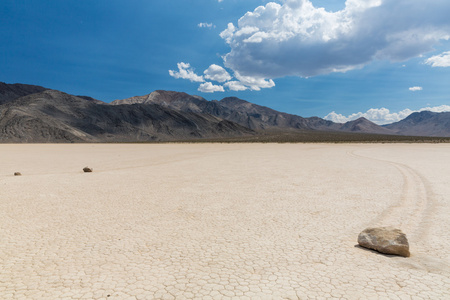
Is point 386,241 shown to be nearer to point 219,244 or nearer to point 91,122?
point 219,244

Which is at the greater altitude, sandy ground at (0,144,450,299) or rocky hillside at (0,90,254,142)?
rocky hillside at (0,90,254,142)

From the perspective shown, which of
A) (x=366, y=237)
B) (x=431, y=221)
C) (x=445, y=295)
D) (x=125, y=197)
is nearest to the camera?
(x=445, y=295)

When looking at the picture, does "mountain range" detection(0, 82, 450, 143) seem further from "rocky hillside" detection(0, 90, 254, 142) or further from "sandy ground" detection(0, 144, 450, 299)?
"sandy ground" detection(0, 144, 450, 299)

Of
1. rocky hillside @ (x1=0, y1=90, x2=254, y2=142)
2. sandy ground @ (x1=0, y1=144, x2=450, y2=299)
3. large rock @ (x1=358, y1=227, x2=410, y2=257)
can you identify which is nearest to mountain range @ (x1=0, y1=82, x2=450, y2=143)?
rocky hillside @ (x1=0, y1=90, x2=254, y2=142)

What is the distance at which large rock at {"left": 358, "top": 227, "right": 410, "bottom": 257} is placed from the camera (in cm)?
460

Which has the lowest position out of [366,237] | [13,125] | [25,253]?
[25,253]

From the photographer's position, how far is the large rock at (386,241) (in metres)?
4.60

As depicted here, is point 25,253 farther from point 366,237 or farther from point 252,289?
point 366,237

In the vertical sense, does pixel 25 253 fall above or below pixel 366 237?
below

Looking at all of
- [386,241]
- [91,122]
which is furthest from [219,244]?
[91,122]

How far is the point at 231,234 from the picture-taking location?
226 inches

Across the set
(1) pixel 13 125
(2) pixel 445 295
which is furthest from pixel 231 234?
(1) pixel 13 125

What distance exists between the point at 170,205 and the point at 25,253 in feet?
12.4

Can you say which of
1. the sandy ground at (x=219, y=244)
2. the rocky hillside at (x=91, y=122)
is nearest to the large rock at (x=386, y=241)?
the sandy ground at (x=219, y=244)
